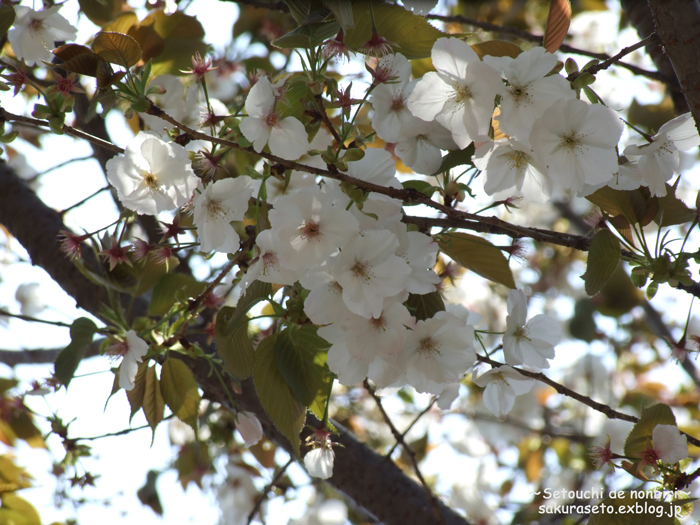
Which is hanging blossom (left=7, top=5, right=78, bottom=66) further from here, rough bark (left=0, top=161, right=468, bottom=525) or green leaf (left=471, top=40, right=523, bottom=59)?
green leaf (left=471, top=40, right=523, bottom=59)

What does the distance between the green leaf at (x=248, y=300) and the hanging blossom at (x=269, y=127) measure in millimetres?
190

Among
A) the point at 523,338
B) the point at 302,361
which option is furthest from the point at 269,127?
the point at 523,338

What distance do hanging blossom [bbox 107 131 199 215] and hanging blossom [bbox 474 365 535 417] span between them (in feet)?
1.90

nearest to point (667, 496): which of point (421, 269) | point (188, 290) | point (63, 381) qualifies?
point (421, 269)

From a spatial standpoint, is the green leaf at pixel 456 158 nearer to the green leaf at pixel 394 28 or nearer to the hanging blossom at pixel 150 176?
the green leaf at pixel 394 28

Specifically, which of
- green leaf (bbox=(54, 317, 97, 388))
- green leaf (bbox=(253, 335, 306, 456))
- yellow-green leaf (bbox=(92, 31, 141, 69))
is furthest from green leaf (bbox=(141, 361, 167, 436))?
yellow-green leaf (bbox=(92, 31, 141, 69))

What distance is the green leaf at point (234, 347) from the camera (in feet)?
2.68

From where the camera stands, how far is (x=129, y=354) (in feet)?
2.87

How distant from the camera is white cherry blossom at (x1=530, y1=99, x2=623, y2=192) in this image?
728 millimetres

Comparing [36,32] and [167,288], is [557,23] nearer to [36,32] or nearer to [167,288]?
[167,288]

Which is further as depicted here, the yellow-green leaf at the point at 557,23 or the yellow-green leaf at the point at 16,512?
the yellow-green leaf at the point at 16,512

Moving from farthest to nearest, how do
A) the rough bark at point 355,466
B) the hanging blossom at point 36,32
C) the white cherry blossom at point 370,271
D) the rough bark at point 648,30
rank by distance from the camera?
1. the rough bark at point 648,30
2. the rough bark at point 355,466
3. the hanging blossom at point 36,32
4. the white cherry blossom at point 370,271

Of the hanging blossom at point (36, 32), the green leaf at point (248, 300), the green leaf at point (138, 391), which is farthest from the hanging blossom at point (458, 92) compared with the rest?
the hanging blossom at point (36, 32)

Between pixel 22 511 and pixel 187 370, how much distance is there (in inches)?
38.7
